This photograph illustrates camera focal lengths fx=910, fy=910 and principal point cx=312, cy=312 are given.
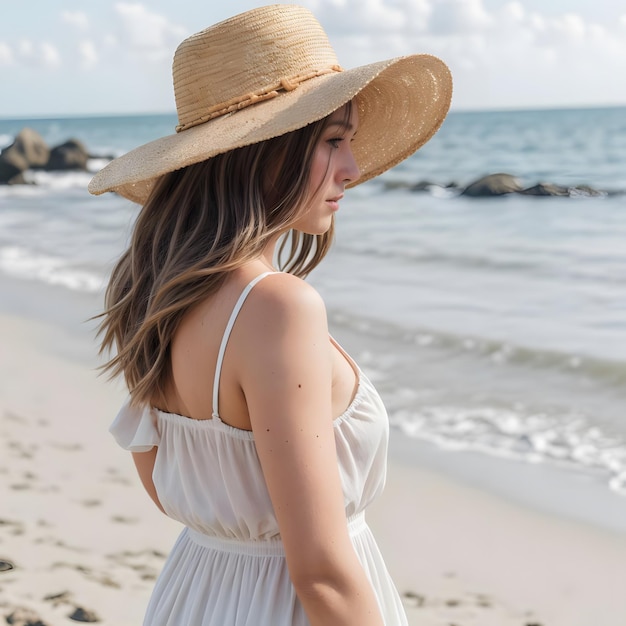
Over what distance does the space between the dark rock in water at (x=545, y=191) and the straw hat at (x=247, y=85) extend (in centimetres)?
1872

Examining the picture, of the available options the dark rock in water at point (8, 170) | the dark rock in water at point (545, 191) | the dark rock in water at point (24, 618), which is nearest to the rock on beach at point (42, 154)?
the dark rock in water at point (8, 170)

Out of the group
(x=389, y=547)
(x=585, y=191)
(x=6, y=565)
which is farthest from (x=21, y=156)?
(x=389, y=547)

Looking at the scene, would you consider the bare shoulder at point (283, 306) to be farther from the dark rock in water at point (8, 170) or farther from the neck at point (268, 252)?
the dark rock in water at point (8, 170)

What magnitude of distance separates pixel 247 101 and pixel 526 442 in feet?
12.3

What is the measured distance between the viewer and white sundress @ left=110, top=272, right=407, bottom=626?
1577 mm

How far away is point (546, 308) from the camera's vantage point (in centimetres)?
859

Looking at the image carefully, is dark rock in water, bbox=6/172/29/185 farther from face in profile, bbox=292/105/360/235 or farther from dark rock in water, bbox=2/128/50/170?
face in profile, bbox=292/105/360/235

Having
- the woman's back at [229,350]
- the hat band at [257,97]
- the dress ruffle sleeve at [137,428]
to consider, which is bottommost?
the dress ruffle sleeve at [137,428]

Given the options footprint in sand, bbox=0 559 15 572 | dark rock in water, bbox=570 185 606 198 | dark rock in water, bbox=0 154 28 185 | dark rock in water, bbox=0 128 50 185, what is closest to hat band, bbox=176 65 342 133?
footprint in sand, bbox=0 559 15 572

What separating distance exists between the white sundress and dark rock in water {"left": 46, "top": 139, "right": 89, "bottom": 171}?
3045 cm

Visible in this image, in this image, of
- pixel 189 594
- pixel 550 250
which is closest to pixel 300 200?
pixel 189 594

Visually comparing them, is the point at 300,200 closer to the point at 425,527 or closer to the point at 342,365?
the point at 342,365

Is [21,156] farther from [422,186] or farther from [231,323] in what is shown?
[231,323]

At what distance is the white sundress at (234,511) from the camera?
→ 158cm
